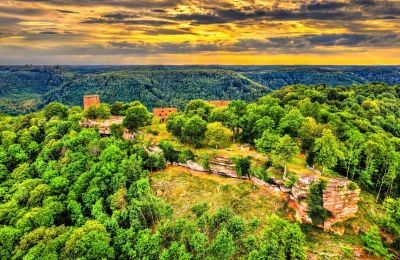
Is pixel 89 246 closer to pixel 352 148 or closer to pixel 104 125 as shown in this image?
pixel 104 125

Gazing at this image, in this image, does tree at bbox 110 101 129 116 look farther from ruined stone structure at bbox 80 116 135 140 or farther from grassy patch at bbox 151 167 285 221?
grassy patch at bbox 151 167 285 221

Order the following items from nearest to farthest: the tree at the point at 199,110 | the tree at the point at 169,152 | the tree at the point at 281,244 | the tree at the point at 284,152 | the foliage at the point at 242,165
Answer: the tree at the point at 281,244, the tree at the point at 284,152, the foliage at the point at 242,165, the tree at the point at 169,152, the tree at the point at 199,110

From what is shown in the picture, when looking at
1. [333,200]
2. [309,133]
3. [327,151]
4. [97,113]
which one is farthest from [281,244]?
[97,113]

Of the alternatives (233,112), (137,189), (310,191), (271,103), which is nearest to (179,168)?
(137,189)

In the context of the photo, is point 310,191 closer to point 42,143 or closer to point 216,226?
point 216,226

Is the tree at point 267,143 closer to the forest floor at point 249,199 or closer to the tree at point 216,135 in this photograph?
the forest floor at point 249,199

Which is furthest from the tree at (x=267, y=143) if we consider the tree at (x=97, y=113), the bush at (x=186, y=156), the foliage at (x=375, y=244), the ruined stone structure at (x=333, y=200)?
the tree at (x=97, y=113)
